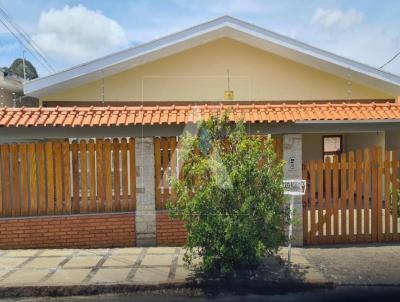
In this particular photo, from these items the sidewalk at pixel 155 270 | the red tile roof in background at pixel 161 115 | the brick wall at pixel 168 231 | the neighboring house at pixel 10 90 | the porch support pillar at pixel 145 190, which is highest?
the neighboring house at pixel 10 90

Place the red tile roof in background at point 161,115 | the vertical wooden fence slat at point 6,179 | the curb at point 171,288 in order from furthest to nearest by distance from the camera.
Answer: the vertical wooden fence slat at point 6,179 → the red tile roof in background at point 161,115 → the curb at point 171,288

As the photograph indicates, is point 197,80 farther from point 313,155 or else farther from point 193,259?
point 193,259

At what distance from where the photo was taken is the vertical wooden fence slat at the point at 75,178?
750cm

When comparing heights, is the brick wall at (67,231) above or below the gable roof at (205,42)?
below

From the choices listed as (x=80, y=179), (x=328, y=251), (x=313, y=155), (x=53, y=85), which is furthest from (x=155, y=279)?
(x=313, y=155)

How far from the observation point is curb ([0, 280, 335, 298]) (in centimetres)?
570

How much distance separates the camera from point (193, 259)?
6.80 metres

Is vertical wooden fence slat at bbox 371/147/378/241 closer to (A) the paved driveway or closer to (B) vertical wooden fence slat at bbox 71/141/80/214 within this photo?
(A) the paved driveway

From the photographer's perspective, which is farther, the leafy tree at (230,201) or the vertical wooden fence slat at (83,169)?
the vertical wooden fence slat at (83,169)

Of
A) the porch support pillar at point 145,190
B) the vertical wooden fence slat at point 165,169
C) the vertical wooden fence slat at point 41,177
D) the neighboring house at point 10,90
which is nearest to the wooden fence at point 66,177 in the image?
the vertical wooden fence slat at point 41,177

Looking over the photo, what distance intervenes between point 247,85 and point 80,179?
20.1 ft

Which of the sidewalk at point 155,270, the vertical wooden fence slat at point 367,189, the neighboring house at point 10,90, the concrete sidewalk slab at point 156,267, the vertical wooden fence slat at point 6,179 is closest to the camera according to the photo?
the sidewalk at point 155,270

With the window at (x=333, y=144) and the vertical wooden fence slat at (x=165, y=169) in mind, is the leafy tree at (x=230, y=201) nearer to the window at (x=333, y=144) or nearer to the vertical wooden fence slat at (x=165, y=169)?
the vertical wooden fence slat at (x=165, y=169)

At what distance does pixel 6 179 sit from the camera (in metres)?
7.46
